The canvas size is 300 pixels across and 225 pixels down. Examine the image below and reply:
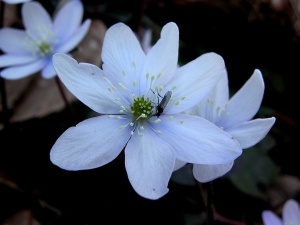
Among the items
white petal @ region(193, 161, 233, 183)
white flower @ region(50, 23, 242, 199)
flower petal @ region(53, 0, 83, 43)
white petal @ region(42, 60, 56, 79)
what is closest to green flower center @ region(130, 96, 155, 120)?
white flower @ region(50, 23, 242, 199)

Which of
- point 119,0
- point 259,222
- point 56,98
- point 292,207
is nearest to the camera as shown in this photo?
point 292,207

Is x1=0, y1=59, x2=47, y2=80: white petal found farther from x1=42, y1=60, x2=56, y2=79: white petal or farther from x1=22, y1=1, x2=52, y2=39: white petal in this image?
x1=22, y1=1, x2=52, y2=39: white petal

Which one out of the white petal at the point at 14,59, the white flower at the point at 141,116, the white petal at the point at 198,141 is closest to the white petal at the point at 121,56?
the white flower at the point at 141,116

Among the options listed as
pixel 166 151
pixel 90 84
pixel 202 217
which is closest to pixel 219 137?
pixel 166 151

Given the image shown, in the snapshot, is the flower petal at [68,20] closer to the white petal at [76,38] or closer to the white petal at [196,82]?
the white petal at [76,38]

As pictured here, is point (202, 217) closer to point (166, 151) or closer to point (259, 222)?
point (259, 222)

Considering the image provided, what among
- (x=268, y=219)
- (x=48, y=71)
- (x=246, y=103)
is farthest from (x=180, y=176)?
(x=48, y=71)
